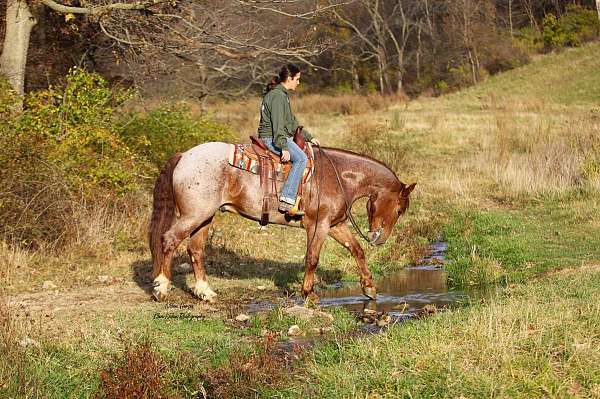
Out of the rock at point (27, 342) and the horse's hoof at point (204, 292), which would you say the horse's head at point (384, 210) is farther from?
the rock at point (27, 342)

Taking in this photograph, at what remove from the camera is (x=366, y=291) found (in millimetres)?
11195

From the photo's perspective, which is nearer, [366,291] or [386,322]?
[386,322]

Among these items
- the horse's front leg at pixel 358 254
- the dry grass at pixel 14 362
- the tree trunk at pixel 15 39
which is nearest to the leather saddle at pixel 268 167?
the horse's front leg at pixel 358 254

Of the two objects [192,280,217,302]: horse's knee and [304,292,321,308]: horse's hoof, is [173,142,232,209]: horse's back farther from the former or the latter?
[304,292,321,308]: horse's hoof

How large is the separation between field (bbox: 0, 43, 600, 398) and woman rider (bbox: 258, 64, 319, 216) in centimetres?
144

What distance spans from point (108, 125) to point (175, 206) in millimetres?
5300

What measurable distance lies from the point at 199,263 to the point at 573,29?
171ft

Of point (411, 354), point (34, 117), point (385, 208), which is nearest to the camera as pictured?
point (411, 354)

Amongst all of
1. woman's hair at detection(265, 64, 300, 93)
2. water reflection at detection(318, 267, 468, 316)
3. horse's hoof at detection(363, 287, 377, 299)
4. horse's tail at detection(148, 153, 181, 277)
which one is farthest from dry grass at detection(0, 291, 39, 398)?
horse's hoof at detection(363, 287, 377, 299)

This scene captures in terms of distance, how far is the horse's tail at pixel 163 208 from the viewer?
11023 millimetres

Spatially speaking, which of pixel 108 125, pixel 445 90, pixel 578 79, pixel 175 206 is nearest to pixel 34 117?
pixel 108 125

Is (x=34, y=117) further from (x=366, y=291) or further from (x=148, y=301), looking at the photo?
(x=366, y=291)

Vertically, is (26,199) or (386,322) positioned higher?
(26,199)

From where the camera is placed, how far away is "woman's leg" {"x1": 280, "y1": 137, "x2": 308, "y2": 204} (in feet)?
35.4
